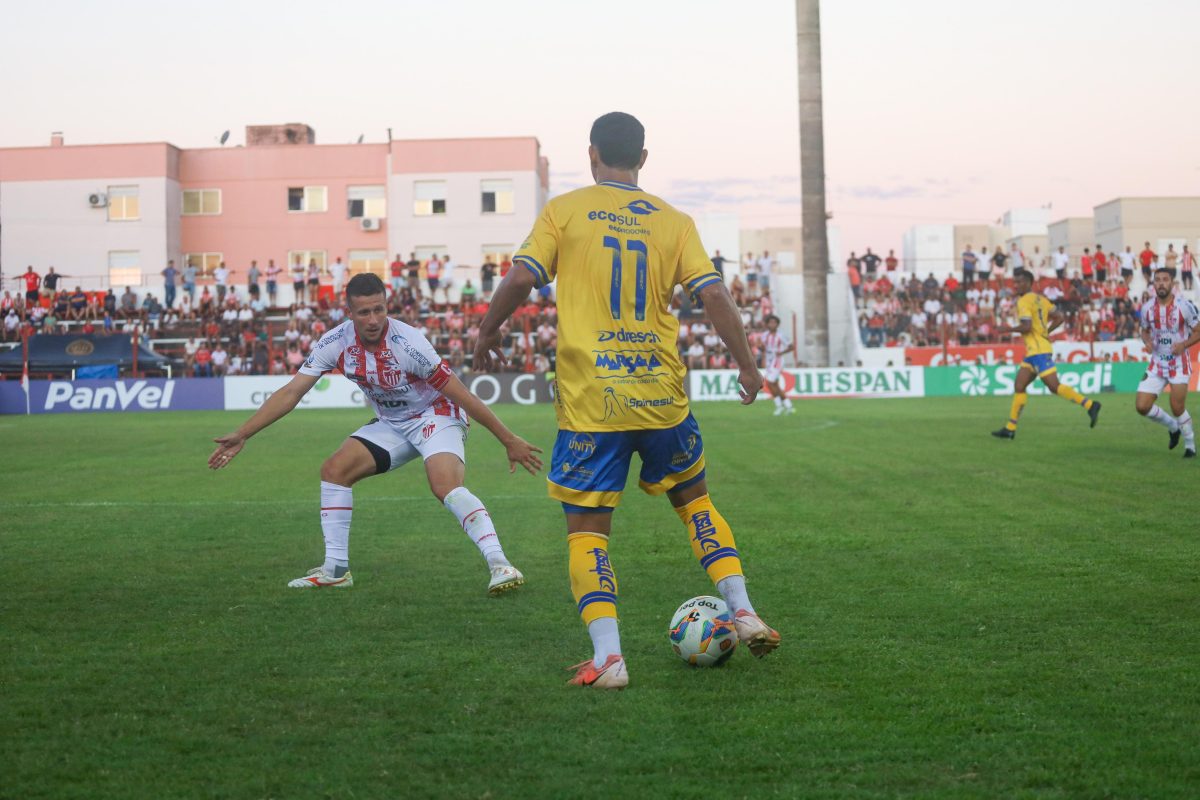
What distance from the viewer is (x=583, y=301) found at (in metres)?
5.19

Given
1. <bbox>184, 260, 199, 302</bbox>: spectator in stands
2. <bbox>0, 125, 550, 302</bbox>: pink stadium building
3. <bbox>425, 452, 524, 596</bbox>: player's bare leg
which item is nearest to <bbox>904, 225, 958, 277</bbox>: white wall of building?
<bbox>0, 125, 550, 302</bbox>: pink stadium building

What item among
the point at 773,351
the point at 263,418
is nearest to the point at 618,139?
the point at 263,418

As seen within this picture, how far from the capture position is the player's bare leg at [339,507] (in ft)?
24.9

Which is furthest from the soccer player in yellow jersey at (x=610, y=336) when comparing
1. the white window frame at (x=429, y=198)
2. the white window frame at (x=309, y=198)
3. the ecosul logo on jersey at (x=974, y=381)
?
the white window frame at (x=309, y=198)

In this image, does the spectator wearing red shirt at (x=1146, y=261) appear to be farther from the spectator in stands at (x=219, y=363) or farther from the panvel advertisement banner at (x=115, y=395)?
the spectator in stands at (x=219, y=363)

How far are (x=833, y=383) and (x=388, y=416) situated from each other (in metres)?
30.0

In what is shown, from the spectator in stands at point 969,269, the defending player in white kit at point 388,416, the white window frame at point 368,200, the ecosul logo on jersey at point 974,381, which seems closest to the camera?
the defending player in white kit at point 388,416

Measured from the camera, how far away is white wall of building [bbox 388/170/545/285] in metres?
55.9

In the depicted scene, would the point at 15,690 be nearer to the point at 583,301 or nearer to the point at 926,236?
the point at 583,301

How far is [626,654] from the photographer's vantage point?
5.59 m

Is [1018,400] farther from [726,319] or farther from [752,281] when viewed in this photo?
[752,281]

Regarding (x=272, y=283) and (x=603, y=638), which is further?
(x=272, y=283)

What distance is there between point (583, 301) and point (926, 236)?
83581 mm

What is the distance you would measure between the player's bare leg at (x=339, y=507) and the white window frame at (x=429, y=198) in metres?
49.3
